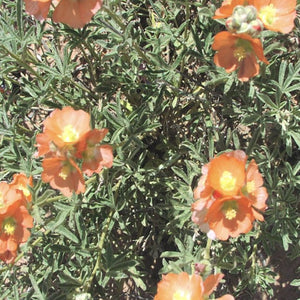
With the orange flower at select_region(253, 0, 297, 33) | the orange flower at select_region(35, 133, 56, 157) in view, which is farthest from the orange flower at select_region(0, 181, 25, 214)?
the orange flower at select_region(253, 0, 297, 33)

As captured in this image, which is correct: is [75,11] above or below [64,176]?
above

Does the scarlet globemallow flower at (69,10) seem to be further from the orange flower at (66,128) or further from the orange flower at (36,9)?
the orange flower at (66,128)

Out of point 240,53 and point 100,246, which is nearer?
point 240,53

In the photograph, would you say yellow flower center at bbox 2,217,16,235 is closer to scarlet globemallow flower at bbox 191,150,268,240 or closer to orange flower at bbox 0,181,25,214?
orange flower at bbox 0,181,25,214

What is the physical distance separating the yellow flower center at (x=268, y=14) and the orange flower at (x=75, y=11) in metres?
0.81

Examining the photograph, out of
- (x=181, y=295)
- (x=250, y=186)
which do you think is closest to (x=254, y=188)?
(x=250, y=186)

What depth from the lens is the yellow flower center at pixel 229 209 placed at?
6.03 ft

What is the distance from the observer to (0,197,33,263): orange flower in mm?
1929

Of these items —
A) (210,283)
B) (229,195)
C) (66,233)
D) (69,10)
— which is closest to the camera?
(229,195)

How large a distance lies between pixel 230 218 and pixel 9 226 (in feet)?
3.23

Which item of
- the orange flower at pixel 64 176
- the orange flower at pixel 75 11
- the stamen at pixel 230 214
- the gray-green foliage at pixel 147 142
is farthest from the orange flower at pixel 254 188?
the orange flower at pixel 75 11

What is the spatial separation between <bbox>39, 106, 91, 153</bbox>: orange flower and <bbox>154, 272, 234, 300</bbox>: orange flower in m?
0.75

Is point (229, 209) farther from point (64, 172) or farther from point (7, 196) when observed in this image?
point (7, 196)

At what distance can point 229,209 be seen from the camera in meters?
1.86
